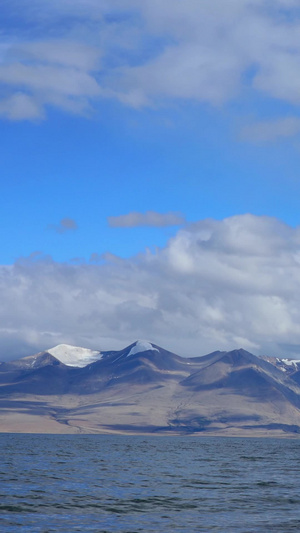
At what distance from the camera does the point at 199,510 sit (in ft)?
205

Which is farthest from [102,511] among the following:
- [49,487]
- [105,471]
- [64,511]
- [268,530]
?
[105,471]

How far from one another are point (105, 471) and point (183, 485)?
24815 mm

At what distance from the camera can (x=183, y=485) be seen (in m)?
88.5

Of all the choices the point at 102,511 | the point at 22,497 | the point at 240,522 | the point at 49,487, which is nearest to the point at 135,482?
the point at 49,487

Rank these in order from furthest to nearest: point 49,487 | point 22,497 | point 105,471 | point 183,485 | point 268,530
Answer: point 105,471, point 183,485, point 49,487, point 22,497, point 268,530

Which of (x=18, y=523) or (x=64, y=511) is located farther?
(x=64, y=511)

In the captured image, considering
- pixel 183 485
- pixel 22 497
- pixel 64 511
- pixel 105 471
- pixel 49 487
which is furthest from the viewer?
pixel 105 471

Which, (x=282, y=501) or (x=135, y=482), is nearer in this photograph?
(x=282, y=501)

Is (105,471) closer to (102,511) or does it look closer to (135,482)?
(135,482)

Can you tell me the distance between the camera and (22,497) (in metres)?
68.8

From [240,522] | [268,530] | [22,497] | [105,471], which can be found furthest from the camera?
[105,471]

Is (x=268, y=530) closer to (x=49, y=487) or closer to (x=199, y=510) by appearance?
(x=199, y=510)

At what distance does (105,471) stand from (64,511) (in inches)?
2038

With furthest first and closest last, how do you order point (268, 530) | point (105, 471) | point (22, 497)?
point (105, 471) < point (22, 497) < point (268, 530)
